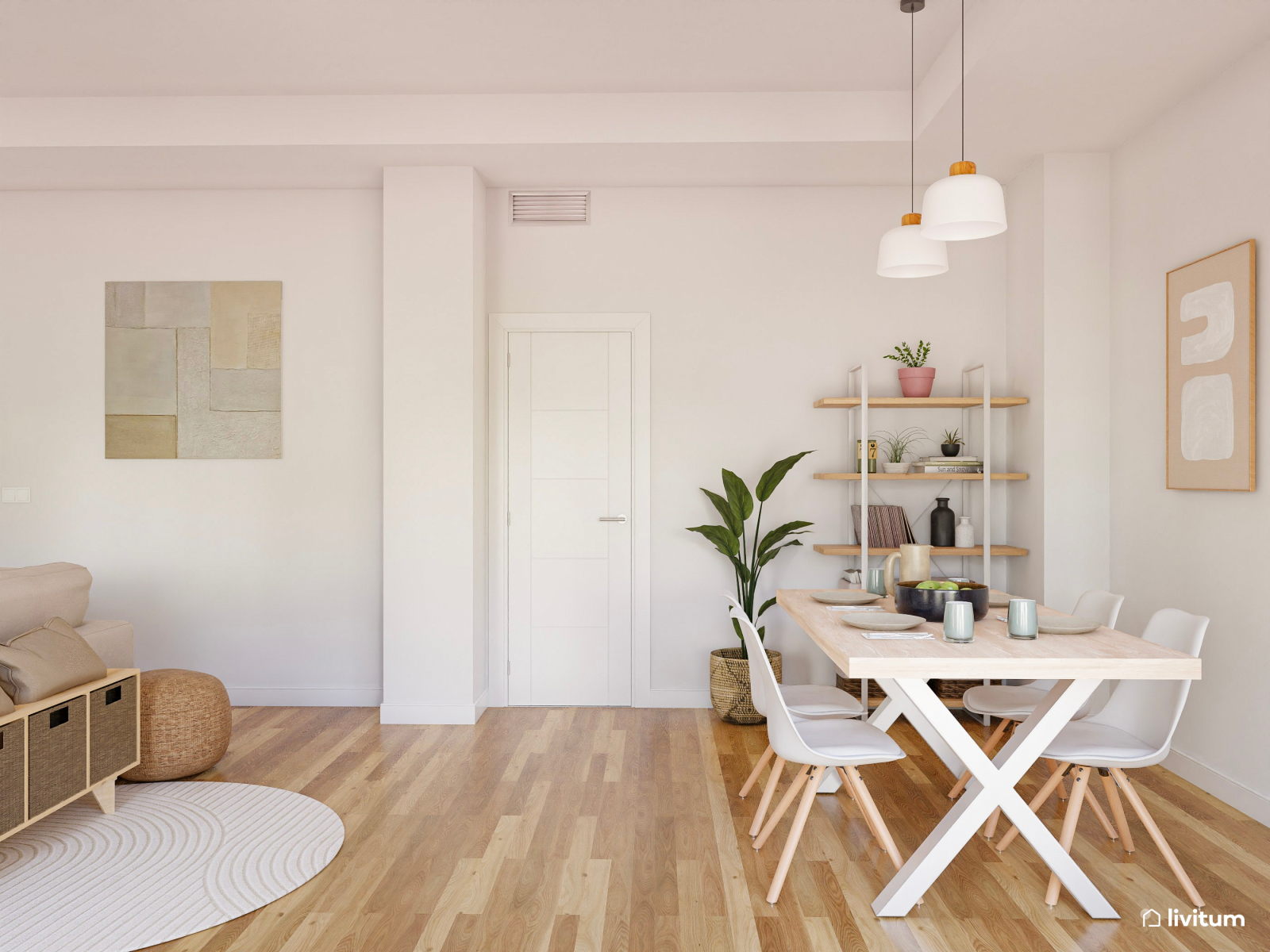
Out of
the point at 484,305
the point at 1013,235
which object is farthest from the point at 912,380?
the point at 484,305

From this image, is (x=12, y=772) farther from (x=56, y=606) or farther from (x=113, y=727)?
(x=56, y=606)

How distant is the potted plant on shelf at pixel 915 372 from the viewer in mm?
4223

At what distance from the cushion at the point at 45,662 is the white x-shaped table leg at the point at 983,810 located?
2513 mm

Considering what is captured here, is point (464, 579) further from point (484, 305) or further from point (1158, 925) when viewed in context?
point (1158, 925)

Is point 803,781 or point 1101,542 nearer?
point 803,781

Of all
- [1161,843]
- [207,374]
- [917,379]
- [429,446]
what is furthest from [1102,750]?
[207,374]

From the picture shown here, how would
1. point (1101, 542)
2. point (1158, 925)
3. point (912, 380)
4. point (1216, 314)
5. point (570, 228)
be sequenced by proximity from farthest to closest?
point (570, 228), point (912, 380), point (1101, 542), point (1216, 314), point (1158, 925)

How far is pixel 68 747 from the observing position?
2.64 metres

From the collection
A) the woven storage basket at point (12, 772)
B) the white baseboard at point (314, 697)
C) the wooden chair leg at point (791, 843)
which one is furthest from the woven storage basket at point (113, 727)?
the wooden chair leg at point (791, 843)

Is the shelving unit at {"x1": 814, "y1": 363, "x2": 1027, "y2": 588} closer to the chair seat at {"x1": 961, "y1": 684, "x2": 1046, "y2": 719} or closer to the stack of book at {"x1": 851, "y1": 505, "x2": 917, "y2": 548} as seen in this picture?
the stack of book at {"x1": 851, "y1": 505, "x2": 917, "y2": 548}

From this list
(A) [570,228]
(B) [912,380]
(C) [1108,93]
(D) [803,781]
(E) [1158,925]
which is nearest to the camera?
(E) [1158,925]

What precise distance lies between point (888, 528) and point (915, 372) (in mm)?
790

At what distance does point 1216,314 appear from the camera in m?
3.12

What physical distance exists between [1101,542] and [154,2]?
14.8 feet
